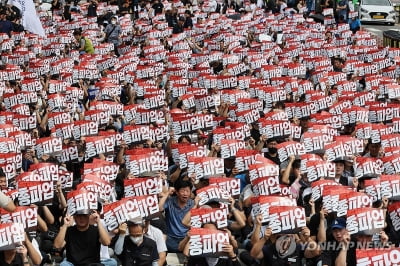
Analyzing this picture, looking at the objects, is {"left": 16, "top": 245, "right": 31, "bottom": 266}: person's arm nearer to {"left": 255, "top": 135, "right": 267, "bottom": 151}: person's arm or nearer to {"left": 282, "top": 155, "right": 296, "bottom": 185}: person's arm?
{"left": 282, "top": 155, "right": 296, "bottom": 185}: person's arm

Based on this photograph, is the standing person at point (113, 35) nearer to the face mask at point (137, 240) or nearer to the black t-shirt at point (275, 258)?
the face mask at point (137, 240)

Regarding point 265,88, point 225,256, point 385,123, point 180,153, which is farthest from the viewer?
point 265,88

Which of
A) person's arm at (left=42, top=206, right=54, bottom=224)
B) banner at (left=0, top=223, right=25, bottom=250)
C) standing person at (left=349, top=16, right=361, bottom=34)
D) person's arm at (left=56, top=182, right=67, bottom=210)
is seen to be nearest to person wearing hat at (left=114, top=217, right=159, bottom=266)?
banner at (left=0, top=223, right=25, bottom=250)

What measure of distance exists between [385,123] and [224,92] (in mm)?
3569

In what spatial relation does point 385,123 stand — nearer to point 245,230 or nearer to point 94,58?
point 245,230

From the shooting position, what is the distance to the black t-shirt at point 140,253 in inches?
439

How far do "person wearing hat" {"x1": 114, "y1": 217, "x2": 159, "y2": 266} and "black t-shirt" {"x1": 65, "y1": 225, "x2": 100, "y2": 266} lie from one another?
27cm

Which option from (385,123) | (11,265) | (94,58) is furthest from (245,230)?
(94,58)

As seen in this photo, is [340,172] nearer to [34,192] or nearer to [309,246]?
[309,246]

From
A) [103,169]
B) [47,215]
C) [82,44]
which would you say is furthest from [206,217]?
[82,44]

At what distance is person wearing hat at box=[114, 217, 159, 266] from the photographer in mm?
11148

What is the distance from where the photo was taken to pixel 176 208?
1312 cm

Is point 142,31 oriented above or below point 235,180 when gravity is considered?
below

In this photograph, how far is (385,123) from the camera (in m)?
18.1
